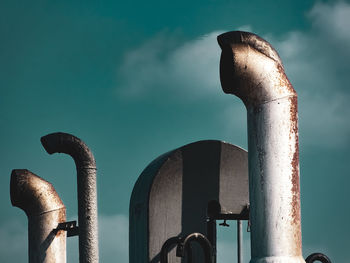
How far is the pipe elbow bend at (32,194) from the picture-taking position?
1082cm

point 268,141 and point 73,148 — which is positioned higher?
point 73,148

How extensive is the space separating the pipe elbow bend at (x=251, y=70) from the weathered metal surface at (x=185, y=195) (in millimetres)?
→ 1047

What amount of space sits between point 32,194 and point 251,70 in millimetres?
4903

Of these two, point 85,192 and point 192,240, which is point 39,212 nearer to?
point 85,192

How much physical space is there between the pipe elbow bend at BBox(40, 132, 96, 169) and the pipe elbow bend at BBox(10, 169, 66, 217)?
0.59m

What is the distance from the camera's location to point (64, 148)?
10719 mm

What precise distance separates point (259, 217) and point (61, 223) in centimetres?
480

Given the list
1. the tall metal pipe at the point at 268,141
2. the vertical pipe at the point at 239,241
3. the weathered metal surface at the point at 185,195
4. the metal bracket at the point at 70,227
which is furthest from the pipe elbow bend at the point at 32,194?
the tall metal pipe at the point at 268,141

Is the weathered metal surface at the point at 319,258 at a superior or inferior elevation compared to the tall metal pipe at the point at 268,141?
inferior

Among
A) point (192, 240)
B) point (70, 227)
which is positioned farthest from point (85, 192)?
point (192, 240)

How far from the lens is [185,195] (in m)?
7.91

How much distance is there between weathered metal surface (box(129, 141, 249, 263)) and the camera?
Answer: 7660 millimetres

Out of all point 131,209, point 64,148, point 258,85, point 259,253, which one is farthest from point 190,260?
point 64,148

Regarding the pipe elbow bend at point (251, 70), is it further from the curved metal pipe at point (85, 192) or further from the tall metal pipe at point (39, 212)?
the tall metal pipe at point (39, 212)
